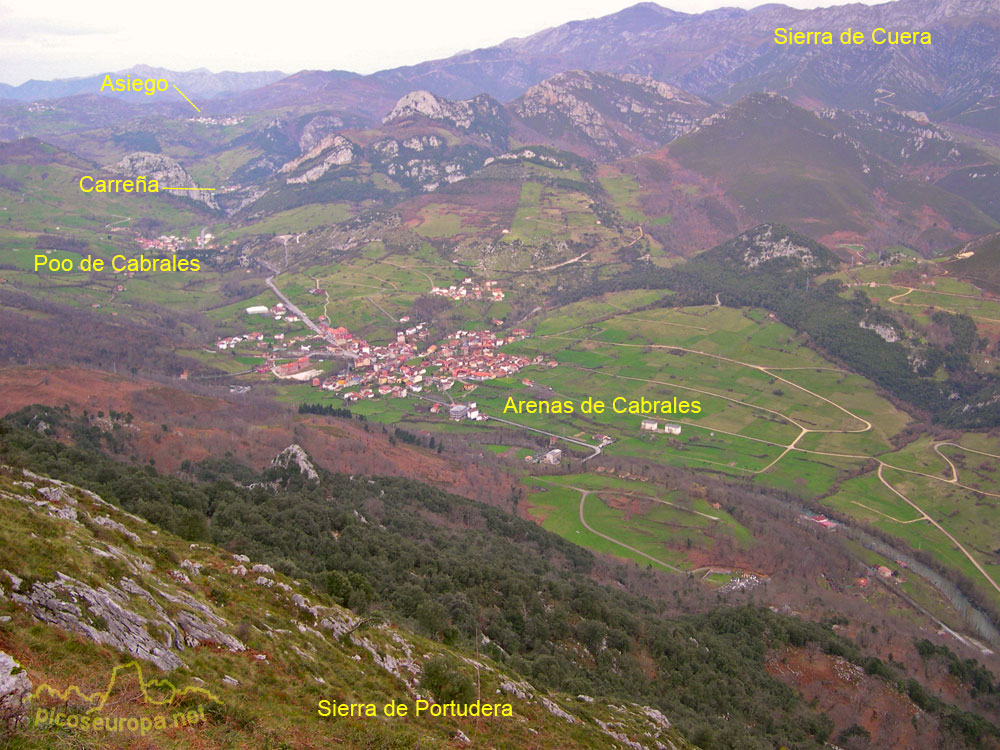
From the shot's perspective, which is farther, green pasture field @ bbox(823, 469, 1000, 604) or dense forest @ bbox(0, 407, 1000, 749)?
green pasture field @ bbox(823, 469, 1000, 604)

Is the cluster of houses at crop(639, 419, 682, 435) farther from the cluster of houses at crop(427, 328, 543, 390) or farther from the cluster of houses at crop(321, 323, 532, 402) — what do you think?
the cluster of houses at crop(427, 328, 543, 390)

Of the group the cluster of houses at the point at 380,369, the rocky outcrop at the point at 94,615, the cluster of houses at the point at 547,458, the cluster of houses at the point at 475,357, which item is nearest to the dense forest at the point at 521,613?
the rocky outcrop at the point at 94,615

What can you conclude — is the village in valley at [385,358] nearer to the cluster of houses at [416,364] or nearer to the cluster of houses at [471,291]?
the cluster of houses at [416,364]

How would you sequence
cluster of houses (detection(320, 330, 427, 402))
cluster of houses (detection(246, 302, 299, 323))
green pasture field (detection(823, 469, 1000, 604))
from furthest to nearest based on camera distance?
cluster of houses (detection(246, 302, 299, 323)) → cluster of houses (detection(320, 330, 427, 402)) → green pasture field (detection(823, 469, 1000, 604))

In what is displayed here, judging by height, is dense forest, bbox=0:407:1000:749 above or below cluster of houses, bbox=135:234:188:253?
below

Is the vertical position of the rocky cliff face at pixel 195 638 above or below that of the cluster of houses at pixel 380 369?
above

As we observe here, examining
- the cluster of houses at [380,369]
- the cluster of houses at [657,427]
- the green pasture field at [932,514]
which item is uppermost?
the cluster of houses at [380,369]

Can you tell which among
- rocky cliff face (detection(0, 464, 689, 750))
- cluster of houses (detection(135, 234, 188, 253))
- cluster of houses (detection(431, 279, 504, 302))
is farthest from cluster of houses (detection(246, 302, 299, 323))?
rocky cliff face (detection(0, 464, 689, 750))

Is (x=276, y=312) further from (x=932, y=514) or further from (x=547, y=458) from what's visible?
(x=932, y=514)
